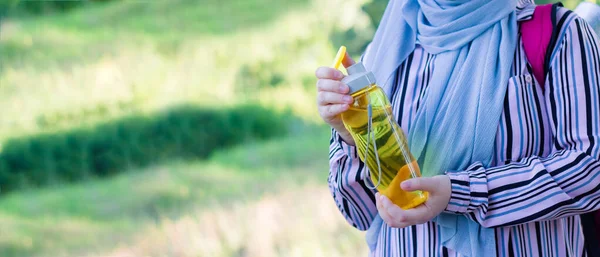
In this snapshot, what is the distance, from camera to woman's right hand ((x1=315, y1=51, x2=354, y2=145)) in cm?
101

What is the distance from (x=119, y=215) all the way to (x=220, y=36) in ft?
6.06

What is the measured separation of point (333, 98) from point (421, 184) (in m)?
0.18

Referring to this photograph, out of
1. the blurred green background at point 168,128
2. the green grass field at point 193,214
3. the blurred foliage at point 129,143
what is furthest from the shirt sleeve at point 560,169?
the blurred foliage at point 129,143

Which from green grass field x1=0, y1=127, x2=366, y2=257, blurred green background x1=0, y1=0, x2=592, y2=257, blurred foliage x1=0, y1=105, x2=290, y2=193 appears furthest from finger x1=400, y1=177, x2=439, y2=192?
blurred foliage x1=0, y1=105, x2=290, y2=193

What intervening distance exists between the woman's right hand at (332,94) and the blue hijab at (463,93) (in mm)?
155

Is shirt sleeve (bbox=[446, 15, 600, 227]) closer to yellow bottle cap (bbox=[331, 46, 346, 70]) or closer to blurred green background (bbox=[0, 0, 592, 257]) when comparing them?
yellow bottle cap (bbox=[331, 46, 346, 70])

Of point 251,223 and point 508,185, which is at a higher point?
point 508,185

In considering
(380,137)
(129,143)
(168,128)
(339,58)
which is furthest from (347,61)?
(168,128)

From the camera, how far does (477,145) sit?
1064mm

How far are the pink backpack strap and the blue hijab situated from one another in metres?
0.02

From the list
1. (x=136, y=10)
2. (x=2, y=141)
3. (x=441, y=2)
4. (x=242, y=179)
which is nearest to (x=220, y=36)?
(x=136, y=10)

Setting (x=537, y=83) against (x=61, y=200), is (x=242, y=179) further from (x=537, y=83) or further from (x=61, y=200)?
(x=537, y=83)

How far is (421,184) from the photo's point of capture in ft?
3.20

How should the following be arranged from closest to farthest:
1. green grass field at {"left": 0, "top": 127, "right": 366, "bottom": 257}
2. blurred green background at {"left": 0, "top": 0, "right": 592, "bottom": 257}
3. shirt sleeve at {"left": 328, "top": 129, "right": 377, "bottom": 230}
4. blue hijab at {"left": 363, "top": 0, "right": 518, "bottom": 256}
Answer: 1. blue hijab at {"left": 363, "top": 0, "right": 518, "bottom": 256}
2. shirt sleeve at {"left": 328, "top": 129, "right": 377, "bottom": 230}
3. green grass field at {"left": 0, "top": 127, "right": 366, "bottom": 257}
4. blurred green background at {"left": 0, "top": 0, "right": 592, "bottom": 257}
